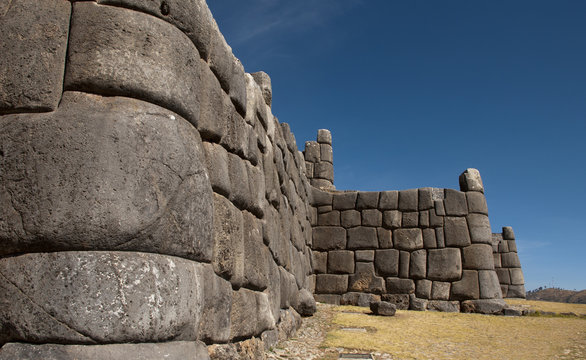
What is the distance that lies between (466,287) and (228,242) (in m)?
7.44

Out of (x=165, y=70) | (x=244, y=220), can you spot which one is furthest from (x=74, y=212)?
(x=244, y=220)

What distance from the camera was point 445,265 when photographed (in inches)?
390

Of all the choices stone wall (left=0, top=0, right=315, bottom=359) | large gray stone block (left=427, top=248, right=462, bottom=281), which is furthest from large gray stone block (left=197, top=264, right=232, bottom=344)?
large gray stone block (left=427, top=248, right=462, bottom=281)

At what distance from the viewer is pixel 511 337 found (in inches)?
275

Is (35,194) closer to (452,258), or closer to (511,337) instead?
(511,337)

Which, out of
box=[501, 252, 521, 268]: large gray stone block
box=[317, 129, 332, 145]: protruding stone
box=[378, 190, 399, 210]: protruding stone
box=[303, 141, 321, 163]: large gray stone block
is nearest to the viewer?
box=[378, 190, 399, 210]: protruding stone

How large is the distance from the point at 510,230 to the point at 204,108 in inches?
691

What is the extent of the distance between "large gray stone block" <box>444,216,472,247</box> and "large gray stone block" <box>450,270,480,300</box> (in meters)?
0.61

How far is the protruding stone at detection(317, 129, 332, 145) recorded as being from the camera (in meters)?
16.0

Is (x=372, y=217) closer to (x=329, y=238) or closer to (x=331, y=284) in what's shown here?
(x=329, y=238)

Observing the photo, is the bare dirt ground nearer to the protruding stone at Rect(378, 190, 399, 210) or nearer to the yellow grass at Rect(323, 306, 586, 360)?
the yellow grass at Rect(323, 306, 586, 360)

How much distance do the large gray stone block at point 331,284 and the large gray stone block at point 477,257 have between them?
8.19 ft

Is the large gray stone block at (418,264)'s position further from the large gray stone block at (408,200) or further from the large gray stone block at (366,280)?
the large gray stone block at (408,200)

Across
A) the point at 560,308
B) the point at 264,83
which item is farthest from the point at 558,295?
the point at 264,83
